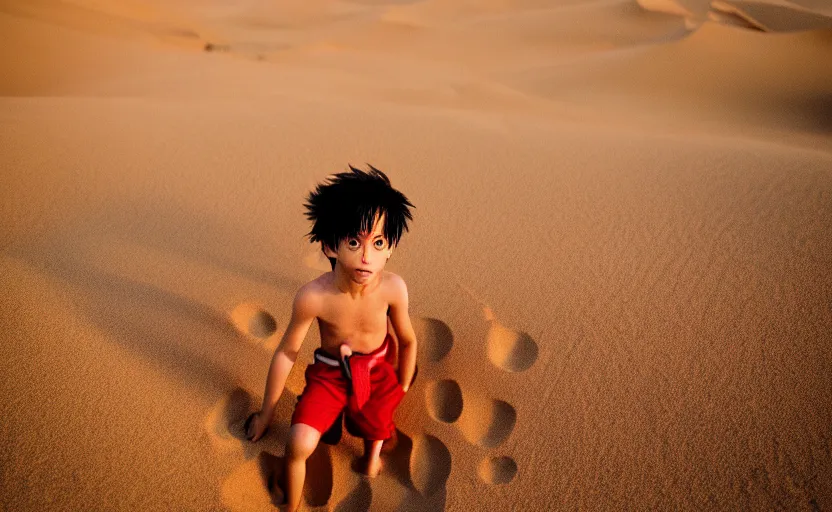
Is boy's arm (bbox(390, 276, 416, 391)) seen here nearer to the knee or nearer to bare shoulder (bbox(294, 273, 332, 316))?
bare shoulder (bbox(294, 273, 332, 316))

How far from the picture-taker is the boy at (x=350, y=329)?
1449 millimetres

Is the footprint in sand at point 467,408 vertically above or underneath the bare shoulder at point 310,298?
underneath

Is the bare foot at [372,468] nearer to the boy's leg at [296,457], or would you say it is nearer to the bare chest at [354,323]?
the boy's leg at [296,457]

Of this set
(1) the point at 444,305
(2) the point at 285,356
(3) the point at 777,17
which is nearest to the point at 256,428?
(2) the point at 285,356

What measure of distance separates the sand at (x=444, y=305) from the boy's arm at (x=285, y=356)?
0.09 meters

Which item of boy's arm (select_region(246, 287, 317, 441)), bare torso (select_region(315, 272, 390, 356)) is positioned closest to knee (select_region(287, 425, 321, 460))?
boy's arm (select_region(246, 287, 317, 441))

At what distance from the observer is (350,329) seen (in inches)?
64.1

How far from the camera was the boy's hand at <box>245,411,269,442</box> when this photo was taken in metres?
1.62

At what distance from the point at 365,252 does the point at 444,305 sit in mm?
604

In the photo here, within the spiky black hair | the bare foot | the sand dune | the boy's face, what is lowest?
the bare foot

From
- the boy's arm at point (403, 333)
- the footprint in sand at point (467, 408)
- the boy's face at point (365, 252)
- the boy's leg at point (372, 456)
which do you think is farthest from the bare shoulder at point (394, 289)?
the boy's leg at point (372, 456)

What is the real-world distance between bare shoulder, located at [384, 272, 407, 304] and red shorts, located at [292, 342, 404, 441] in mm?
208

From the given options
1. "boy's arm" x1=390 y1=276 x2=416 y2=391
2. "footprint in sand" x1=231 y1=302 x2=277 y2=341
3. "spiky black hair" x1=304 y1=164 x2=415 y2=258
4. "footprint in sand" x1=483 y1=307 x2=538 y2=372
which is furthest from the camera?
"footprint in sand" x1=231 y1=302 x2=277 y2=341

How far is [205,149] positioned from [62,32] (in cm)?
391
